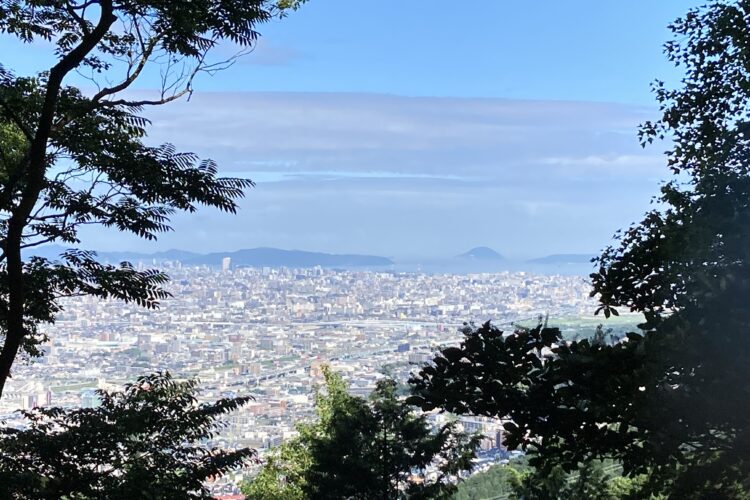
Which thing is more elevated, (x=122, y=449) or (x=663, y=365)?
(x=663, y=365)

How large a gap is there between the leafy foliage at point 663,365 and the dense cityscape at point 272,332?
638cm

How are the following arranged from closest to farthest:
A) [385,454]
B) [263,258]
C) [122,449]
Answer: [122,449]
[385,454]
[263,258]

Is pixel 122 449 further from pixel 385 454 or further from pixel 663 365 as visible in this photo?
pixel 385 454

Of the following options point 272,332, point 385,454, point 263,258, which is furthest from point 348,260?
point 385,454

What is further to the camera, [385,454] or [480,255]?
[480,255]

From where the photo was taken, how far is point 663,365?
3.04 m

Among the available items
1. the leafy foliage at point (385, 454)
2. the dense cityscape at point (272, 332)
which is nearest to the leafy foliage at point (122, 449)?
the leafy foliage at point (385, 454)

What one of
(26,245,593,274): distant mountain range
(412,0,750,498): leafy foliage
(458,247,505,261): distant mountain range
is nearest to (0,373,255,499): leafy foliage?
(412,0,750,498): leafy foliage

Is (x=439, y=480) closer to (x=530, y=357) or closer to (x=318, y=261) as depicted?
(x=530, y=357)

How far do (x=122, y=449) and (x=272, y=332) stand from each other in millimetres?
38572

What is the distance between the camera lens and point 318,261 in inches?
2963

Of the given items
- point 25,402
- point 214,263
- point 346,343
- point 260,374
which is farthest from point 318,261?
point 25,402

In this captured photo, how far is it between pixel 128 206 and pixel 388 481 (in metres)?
5.50

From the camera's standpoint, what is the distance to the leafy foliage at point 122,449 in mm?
4945
